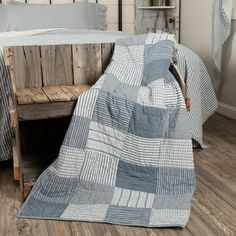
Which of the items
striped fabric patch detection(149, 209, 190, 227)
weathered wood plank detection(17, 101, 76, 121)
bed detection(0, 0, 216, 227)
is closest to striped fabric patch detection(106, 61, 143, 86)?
bed detection(0, 0, 216, 227)

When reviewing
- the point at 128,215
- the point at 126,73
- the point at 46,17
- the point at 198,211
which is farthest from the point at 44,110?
the point at 46,17

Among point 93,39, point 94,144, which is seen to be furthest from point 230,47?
point 94,144

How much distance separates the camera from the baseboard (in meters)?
3.14

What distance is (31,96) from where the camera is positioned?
1738 millimetres

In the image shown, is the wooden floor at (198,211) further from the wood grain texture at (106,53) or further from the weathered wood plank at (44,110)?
the wood grain texture at (106,53)

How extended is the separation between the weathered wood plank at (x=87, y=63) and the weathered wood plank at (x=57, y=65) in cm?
3

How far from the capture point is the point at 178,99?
1773mm

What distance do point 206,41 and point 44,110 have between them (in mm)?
2190

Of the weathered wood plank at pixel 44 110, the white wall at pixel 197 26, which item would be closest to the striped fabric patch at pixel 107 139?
the weathered wood plank at pixel 44 110

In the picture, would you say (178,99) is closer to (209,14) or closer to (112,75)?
(112,75)

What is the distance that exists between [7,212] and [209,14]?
252 centimetres

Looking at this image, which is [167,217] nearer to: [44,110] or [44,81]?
[44,110]

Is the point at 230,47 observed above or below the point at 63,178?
above

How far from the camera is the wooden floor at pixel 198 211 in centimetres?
147
